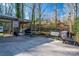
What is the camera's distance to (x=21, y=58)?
15.8 feet

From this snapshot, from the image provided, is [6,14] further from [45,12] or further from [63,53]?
[63,53]

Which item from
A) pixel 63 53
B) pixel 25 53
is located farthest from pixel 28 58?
pixel 63 53

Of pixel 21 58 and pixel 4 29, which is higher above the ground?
pixel 4 29

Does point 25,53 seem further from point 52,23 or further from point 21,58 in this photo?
point 52,23

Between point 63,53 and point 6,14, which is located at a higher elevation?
point 6,14

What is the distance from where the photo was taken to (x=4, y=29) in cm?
488

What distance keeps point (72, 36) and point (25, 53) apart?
0.64 meters

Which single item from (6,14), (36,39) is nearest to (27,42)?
(36,39)

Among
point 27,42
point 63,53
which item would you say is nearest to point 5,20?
point 27,42

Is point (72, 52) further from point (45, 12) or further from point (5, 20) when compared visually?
point (5, 20)

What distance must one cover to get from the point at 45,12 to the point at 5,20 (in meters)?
0.53

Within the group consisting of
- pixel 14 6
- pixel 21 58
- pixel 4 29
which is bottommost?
pixel 21 58

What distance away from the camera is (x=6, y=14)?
15.8 ft

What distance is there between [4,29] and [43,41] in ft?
1.72
